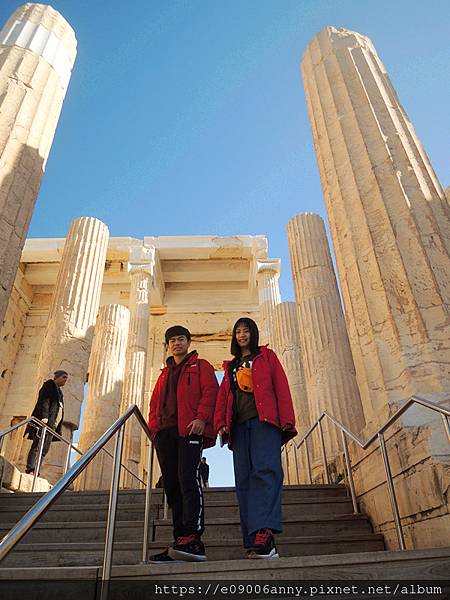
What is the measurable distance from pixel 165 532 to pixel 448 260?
382 centimetres

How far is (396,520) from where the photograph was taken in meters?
3.90

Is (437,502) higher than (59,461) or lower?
lower

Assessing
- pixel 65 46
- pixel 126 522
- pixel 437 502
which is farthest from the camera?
pixel 65 46

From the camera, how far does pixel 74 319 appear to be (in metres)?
13.0

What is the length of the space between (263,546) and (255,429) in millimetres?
762

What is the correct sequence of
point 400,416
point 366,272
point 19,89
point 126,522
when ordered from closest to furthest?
1. point 400,416
2. point 126,522
3. point 366,272
4. point 19,89

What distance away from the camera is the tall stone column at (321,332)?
9.31 m

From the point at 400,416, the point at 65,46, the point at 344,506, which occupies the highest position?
the point at 65,46

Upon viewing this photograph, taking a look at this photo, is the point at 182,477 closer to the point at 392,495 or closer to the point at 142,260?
the point at 392,495

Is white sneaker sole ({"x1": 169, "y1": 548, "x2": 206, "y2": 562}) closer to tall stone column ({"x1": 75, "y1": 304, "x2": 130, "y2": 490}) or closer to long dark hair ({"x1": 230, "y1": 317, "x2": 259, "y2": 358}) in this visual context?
long dark hair ({"x1": 230, "y1": 317, "x2": 259, "y2": 358})

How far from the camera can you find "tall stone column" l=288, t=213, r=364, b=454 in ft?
30.6

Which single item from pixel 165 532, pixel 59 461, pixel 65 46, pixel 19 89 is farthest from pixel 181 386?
pixel 59 461

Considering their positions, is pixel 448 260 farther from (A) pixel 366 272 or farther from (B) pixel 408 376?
(B) pixel 408 376

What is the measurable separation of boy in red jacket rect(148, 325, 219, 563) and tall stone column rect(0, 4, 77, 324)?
3.26 m
